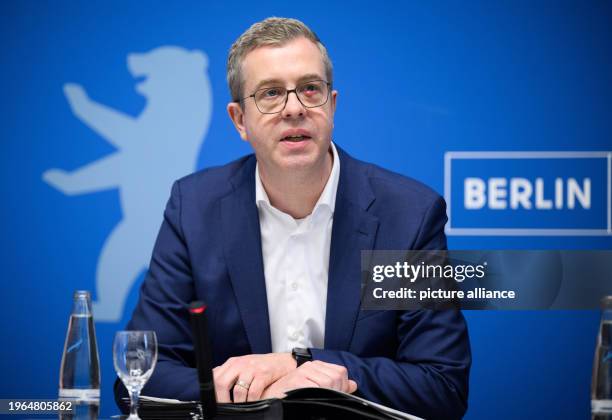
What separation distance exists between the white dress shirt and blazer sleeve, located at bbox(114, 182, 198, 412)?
0.83ft

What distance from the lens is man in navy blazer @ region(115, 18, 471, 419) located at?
221cm

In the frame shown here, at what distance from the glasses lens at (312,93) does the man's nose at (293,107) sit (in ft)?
0.09

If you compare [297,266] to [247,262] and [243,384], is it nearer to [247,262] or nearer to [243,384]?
[247,262]

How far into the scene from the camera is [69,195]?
139 inches

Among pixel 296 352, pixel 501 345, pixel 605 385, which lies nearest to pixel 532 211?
pixel 501 345

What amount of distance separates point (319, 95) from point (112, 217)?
60.9 inches

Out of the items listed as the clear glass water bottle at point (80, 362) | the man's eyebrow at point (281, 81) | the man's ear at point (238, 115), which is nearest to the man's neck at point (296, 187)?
the man's ear at point (238, 115)

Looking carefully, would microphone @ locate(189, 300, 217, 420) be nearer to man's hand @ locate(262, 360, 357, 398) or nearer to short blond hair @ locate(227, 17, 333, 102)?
man's hand @ locate(262, 360, 357, 398)

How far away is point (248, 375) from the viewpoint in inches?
75.4

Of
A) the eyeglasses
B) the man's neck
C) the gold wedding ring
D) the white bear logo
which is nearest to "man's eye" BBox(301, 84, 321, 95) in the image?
the eyeglasses

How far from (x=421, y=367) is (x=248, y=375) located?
48 cm

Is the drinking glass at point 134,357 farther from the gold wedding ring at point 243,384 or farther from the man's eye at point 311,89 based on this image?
the man's eye at point 311,89

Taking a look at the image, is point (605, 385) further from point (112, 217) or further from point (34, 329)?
point (34, 329)

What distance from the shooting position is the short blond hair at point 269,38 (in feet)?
7.59
